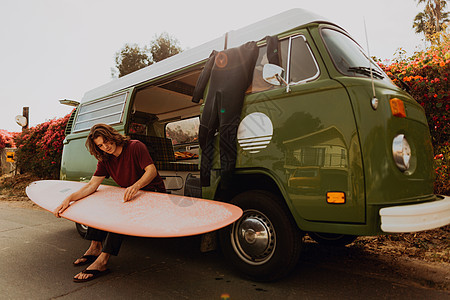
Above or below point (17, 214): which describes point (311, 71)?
above

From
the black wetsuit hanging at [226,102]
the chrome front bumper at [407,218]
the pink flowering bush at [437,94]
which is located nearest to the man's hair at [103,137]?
the black wetsuit hanging at [226,102]

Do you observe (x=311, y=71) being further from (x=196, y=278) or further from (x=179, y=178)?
(x=179, y=178)

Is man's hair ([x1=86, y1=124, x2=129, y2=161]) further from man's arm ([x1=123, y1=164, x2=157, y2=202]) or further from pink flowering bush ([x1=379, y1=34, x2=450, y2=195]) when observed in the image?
pink flowering bush ([x1=379, y1=34, x2=450, y2=195])

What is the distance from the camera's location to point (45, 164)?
10742 millimetres

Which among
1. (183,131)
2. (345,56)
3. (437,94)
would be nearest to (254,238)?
→ (345,56)

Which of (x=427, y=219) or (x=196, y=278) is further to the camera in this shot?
(x=196, y=278)

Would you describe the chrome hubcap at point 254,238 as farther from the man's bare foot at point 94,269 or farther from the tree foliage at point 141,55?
the tree foliage at point 141,55

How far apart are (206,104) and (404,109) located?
1784 mm

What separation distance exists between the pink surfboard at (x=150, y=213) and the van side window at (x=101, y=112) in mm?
1449

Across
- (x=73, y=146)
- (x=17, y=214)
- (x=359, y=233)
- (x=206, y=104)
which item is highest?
(x=206, y=104)

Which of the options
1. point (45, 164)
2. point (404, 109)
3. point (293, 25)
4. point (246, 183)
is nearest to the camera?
point (404, 109)

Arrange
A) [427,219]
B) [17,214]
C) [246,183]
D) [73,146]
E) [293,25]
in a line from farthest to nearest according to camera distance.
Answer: [17,214] → [73,146] → [246,183] → [293,25] → [427,219]

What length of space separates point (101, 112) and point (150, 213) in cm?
290

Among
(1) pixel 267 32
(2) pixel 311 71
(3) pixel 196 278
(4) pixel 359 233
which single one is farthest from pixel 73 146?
(4) pixel 359 233
